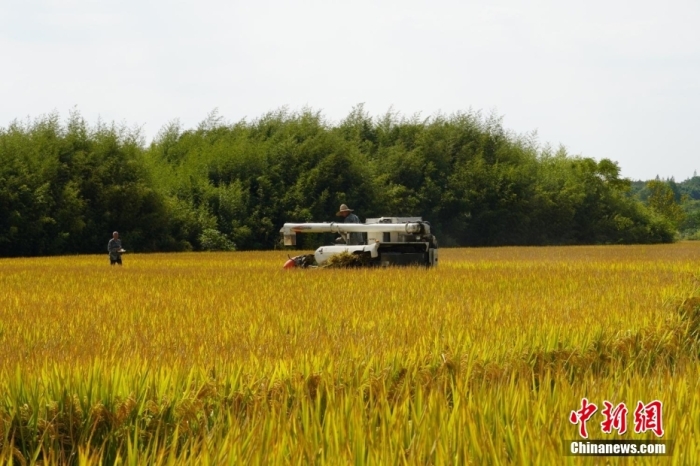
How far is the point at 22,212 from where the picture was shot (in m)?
33.1

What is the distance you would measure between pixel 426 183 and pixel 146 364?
146 feet

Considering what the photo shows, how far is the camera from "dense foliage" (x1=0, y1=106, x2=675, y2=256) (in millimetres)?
34531

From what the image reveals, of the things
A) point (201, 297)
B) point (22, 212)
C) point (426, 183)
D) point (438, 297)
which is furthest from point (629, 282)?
point (426, 183)

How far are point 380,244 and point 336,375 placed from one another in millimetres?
11087

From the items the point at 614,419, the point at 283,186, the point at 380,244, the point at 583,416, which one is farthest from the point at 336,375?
the point at 283,186

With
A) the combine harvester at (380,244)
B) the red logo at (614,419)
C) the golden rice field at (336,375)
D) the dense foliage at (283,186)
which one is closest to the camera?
the golden rice field at (336,375)

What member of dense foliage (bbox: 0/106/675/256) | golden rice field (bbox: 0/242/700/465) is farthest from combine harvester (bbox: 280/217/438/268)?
dense foliage (bbox: 0/106/675/256)

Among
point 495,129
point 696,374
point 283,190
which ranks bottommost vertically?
point 696,374

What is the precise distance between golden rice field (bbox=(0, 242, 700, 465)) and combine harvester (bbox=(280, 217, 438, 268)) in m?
4.86

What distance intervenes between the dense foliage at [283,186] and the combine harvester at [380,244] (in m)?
20.3

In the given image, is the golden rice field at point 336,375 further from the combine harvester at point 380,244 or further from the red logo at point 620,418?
the combine harvester at point 380,244

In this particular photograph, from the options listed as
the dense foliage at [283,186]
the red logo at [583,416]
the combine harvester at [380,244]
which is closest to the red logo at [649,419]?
the red logo at [583,416]

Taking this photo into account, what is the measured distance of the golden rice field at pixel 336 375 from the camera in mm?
3029

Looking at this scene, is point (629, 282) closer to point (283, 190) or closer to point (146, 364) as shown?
point (146, 364)
